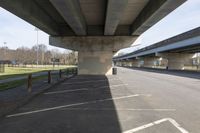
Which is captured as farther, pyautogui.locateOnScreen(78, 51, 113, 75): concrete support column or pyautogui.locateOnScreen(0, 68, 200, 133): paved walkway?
pyautogui.locateOnScreen(78, 51, 113, 75): concrete support column

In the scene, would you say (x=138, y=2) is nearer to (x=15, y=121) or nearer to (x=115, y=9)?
(x=115, y=9)

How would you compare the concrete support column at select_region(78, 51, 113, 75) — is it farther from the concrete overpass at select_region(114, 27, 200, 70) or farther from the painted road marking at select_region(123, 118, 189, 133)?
the painted road marking at select_region(123, 118, 189, 133)

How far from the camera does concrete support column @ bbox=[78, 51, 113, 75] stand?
1198 inches

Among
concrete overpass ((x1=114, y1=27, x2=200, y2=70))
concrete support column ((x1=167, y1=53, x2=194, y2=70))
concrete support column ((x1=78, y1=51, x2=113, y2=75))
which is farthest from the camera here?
concrete support column ((x1=167, y1=53, x2=194, y2=70))

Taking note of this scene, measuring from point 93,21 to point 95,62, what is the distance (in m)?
9.45

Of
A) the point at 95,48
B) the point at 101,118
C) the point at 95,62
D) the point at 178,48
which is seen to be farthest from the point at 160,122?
the point at 178,48

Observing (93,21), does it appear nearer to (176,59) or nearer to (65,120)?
(65,120)

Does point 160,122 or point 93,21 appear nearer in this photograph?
point 160,122

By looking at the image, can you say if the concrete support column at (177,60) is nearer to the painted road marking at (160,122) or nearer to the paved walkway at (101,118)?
the paved walkway at (101,118)

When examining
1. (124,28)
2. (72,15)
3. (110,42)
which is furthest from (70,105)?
(110,42)

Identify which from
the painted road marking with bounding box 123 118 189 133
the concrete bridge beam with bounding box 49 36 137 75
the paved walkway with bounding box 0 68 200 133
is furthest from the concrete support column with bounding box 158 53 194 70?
the painted road marking with bounding box 123 118 189 133

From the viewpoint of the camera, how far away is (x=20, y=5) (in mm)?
12094

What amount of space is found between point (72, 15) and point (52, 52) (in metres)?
162

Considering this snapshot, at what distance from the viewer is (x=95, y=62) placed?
30609 mm
